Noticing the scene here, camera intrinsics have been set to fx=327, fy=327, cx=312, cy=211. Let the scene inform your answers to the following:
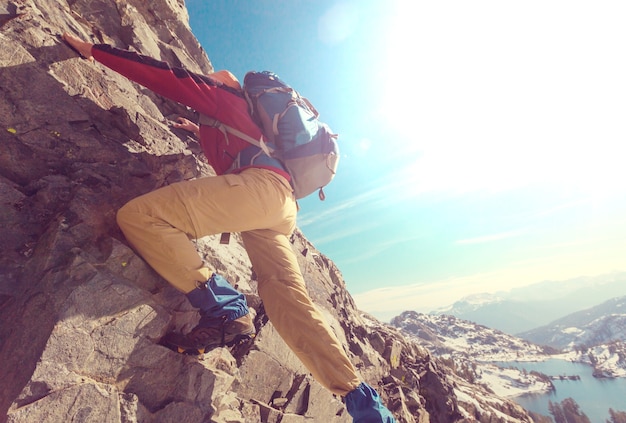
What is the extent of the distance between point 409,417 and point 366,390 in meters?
12.0

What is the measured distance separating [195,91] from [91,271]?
3.84 meters

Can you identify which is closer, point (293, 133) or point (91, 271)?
point (91, 271)

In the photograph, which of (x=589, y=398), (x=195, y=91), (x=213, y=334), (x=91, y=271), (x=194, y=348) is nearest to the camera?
(x=91, y=271)

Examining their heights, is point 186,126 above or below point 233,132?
above

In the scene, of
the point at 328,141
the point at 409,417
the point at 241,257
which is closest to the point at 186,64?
the point at 241,257

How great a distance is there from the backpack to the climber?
11.8 inches

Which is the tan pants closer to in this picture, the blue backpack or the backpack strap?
the backpack strap

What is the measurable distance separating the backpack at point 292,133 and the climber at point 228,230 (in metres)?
0.30

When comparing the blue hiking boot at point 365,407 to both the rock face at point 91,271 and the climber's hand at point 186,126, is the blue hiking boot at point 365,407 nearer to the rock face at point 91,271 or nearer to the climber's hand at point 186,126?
the rock face at point 91,271

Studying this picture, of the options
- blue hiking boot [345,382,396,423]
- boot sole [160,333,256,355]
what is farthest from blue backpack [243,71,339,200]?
blue hiking boot [345,382,396,423]

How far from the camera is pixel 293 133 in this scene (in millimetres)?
6477

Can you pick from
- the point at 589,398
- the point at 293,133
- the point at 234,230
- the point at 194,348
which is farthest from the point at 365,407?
the point at 589,398

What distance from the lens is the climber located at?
5422 millimetres

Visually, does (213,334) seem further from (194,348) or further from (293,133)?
(293,133)
